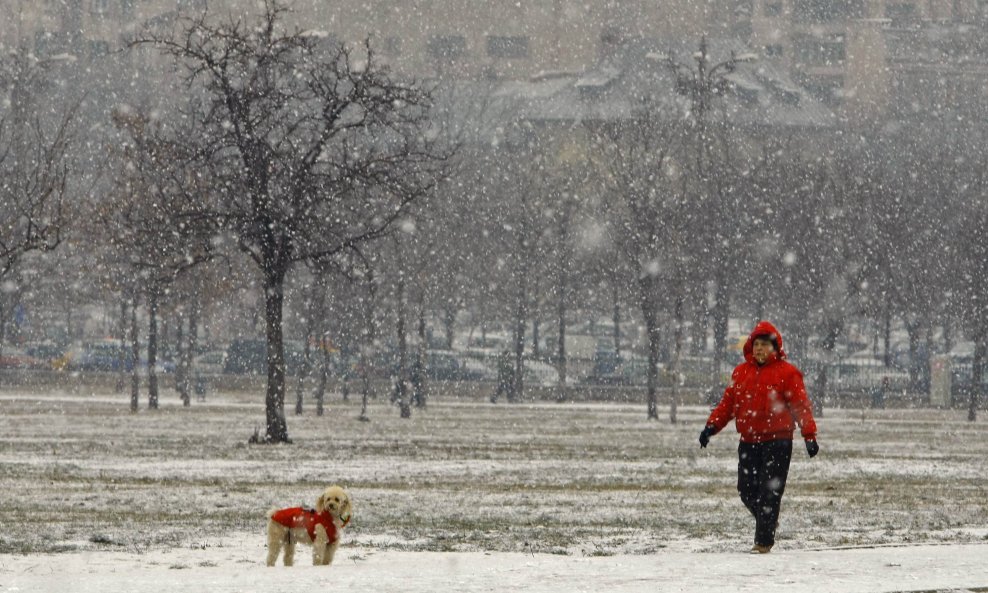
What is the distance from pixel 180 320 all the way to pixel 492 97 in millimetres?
63703

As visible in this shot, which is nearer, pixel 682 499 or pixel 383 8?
pixel 682 499

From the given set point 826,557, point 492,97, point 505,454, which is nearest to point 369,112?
point 505,454

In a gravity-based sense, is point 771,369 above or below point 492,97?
below

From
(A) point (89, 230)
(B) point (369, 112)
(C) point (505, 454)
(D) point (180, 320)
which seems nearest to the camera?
(C) point (505, 454)

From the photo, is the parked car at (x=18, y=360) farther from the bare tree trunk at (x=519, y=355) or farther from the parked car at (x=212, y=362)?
the bare tree trunk at (x=519, y=355)

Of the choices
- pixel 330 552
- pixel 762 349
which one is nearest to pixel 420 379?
pixel 762 349

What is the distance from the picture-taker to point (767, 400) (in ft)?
40.7

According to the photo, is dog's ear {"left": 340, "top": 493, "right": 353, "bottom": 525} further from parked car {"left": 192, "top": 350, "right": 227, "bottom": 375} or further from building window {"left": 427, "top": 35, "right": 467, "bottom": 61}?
building window {"left": 427, "top": 35, "right": 467, "bottom": 61}

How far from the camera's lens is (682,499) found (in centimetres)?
1888

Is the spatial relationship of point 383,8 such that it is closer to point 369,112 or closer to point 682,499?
point 369,112

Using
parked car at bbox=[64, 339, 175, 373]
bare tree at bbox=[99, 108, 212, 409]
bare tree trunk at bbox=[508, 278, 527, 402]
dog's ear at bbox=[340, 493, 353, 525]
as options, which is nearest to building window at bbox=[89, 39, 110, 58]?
parked car at bbox=[64, 339, 175, 373]

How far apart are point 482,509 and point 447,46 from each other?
389 ft

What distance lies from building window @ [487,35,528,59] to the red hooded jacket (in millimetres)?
122354

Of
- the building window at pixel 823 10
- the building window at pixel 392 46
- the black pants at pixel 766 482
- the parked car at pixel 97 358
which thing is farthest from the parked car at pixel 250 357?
the building window at pixel 823 10
